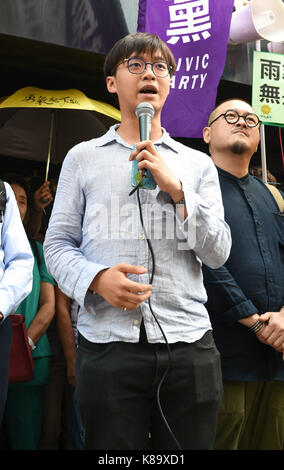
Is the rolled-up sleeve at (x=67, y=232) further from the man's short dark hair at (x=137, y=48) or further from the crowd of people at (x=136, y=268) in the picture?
the man's short dark hair at (x=137, y=48)

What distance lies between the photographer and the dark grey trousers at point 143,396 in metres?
1.50

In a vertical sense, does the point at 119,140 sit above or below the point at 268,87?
below

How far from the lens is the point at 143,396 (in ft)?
5.00

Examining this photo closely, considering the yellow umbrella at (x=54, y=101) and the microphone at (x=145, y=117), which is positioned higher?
the yellow umbrella at (x=54, y=101)

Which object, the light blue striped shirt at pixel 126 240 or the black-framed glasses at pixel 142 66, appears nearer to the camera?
the light blue striped shirt at pixel 126 240

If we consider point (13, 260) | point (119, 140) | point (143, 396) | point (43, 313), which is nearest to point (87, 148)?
point (119, 140)

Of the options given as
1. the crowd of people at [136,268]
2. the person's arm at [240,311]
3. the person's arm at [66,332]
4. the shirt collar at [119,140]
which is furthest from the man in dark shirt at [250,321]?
the person's arm at [66,332]

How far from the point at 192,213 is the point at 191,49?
2567 mm

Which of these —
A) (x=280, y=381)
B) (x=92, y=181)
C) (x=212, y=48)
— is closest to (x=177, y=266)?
(x=92, y=181)

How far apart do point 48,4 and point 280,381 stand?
3.63 meters

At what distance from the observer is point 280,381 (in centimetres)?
248

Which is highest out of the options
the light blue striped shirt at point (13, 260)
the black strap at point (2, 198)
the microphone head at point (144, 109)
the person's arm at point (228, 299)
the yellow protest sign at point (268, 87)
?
the yellow protest sign at point (268, 87)

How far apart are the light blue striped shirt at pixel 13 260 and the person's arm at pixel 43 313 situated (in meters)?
1.21

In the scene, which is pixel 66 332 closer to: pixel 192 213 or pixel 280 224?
pixel 280 224
